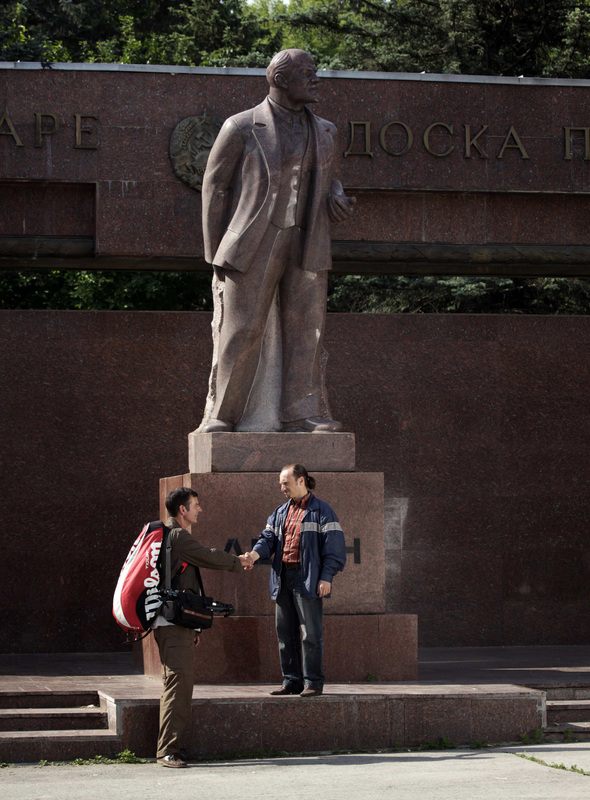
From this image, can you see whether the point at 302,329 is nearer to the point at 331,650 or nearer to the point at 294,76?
the point at 294,76

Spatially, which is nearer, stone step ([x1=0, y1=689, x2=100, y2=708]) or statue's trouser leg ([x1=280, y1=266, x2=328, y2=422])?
stone step ([x1=0, y1=689, x2=100, y2=708])

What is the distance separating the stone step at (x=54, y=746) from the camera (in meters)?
8.48

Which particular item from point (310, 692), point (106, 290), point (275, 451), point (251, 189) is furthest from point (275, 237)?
point (106, 290)

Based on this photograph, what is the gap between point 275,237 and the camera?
1072 centimetres

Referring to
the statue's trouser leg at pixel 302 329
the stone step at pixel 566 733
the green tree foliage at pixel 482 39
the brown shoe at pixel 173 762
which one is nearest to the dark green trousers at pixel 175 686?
the brown shoe at pixel 173 762

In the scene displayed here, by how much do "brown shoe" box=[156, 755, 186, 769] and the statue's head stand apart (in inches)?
187

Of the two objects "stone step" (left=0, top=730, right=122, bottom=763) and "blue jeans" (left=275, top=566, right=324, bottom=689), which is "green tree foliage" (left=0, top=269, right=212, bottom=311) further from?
"stone step" (left=0, top=730, right=122, bottom=763)

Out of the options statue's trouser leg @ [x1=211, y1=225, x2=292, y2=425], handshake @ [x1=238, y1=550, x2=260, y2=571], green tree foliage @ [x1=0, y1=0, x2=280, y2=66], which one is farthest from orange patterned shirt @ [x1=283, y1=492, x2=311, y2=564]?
green tree foliage @ [x1=0, y1=0, x2=280, y2=66]

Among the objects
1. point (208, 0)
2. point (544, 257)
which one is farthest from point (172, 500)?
point (208, 0)

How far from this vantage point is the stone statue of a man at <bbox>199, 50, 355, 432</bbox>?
1065 cm

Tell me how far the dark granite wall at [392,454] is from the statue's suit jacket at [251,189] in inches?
137

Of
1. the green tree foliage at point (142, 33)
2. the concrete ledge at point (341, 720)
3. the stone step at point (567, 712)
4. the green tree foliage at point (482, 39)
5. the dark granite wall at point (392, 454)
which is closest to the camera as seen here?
the concrete ledge at point (341, 720)

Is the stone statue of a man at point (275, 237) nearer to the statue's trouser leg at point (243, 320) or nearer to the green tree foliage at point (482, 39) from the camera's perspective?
the statue's trouser leg at point (243, 320)

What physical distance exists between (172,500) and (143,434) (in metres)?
5.21
